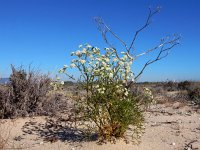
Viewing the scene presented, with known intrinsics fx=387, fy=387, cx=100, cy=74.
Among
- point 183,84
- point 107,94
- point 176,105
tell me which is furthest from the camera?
point 183,84

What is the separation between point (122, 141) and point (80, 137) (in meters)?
0.92

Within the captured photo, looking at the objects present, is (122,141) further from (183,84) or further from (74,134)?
Result: (183,84)

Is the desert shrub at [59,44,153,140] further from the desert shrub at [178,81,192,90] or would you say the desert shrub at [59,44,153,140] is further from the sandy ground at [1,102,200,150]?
the desert shrub at [178,81,192,90]

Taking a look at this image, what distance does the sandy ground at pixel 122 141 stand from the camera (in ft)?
23.6

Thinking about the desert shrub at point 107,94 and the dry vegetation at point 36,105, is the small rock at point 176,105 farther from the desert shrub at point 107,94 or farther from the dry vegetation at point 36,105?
the desert shrub at point 107,94

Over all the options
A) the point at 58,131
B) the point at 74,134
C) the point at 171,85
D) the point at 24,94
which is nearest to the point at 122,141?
the point at 74,134

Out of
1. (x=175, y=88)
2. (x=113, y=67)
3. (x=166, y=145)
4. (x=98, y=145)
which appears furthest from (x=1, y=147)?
(x=175, y=88)

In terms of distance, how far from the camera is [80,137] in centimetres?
767

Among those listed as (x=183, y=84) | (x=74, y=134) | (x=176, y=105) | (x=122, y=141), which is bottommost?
(x=122, y=141)

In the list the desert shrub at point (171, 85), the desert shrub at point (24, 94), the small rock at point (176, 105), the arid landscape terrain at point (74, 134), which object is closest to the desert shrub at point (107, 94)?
the arid landscape terrain at point (74, 134)

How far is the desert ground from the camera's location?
284 inches

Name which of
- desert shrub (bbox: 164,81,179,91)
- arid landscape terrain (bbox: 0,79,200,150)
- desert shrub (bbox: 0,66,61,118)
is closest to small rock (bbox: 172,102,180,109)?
arid landscape terrain (bbox: 0,79,200,150)

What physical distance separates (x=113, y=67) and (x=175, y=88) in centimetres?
1713

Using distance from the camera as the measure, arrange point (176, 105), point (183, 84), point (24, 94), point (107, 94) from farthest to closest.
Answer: point (183, 84), point (176, 105), point (24, 94), point (107, 94)
